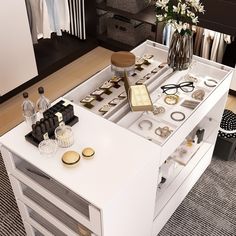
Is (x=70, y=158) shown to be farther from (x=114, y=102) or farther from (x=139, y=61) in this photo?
(x=139, y=61)

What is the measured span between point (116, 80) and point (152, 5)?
215cm

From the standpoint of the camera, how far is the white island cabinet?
1661mm

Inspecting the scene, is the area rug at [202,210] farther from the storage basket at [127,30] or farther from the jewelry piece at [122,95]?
the storage basket at [127,30]

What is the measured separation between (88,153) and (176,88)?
95cm

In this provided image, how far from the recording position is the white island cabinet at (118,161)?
1.66m

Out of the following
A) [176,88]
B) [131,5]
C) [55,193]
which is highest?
[176,88]

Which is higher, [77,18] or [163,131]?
[163,131]

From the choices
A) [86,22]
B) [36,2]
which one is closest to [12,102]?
[36,2]

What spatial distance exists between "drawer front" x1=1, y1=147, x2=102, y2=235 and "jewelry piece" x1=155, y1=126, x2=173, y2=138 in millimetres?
636

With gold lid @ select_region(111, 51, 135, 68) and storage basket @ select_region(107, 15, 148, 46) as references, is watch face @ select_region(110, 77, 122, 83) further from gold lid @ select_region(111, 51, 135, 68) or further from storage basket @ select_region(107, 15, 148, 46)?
storage basket @ select_region(107, 15, 148, 46)

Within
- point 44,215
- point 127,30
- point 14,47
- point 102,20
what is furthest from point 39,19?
point 44,215

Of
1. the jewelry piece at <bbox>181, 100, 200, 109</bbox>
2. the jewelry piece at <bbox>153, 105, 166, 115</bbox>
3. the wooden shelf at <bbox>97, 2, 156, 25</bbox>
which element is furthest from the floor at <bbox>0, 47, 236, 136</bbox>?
the jewelry piece at <bbox>153, 105, 166, 115</bbox>

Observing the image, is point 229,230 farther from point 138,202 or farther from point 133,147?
point 133,147

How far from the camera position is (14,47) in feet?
11.7
